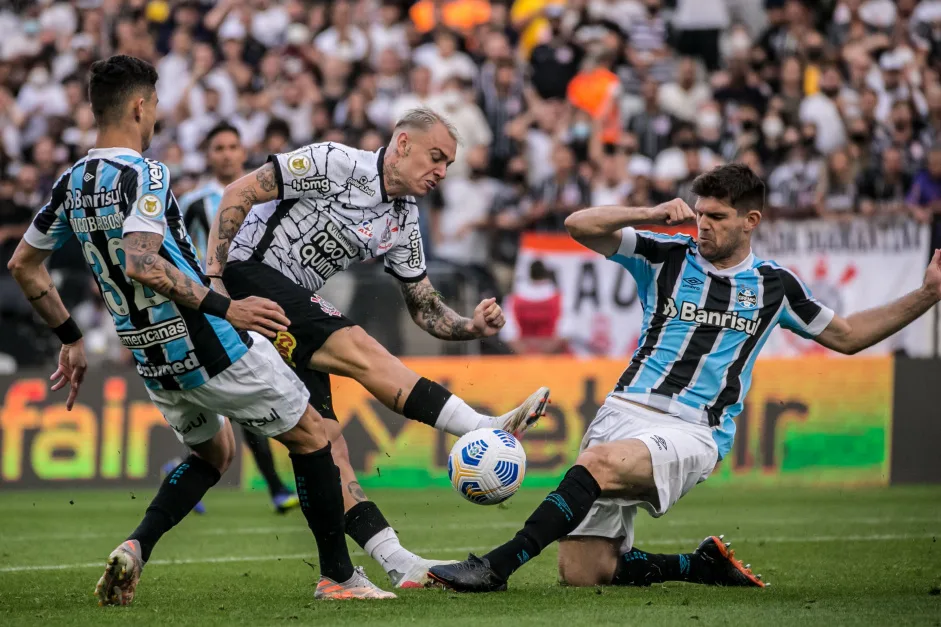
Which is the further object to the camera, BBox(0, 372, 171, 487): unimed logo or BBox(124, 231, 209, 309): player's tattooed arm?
BBox(0, 372, 171, 487): unimed logo

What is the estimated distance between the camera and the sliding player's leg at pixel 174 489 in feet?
19.6

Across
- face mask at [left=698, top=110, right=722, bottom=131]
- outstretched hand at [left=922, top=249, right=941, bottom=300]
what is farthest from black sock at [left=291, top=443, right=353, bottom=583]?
face mask at [left=698, top=110, right=722, bottom=131]

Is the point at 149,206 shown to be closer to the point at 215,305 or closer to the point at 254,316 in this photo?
the point at 215,305

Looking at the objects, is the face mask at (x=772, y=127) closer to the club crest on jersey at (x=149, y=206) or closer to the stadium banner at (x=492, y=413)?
the stadium banner at (x=492, y=413)

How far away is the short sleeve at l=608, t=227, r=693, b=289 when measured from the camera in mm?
6848

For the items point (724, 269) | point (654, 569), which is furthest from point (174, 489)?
point (724, 269)

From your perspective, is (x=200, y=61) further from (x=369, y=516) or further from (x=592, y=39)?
(x=369, y=516)

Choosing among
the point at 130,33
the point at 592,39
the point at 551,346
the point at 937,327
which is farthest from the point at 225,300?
the point at 130,33

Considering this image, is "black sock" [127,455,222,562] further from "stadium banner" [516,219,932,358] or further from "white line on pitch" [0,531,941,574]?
"stadium banner" [516,219,932,358]

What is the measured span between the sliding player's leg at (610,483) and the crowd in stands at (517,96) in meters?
7.08

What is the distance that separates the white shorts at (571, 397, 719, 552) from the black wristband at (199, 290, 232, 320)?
2010mm

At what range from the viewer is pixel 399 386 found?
6.59 metres

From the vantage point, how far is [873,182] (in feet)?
47.8

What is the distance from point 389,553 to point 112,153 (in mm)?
2369
